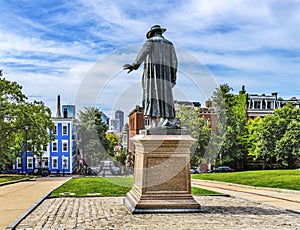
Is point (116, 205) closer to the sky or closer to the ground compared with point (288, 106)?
closer to the ground

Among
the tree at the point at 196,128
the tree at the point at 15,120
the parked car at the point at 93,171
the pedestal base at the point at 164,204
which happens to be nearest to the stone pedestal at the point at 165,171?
the pedestal base at the point at 164,204

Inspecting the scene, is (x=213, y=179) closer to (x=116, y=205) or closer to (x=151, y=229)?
(x=116, y=205)

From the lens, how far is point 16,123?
108ft

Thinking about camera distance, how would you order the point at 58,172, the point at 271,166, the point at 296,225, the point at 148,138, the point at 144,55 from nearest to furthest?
the point at 296,225 → the point at 148,138 → the point at 144,55 → the point at 271,166 → the point at 58,172

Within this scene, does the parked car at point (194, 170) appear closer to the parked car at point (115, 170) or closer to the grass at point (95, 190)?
the parked car at point (115, 170)

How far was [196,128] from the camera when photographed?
40.3m

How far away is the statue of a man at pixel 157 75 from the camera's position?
10.9m

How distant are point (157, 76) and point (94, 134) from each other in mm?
38402

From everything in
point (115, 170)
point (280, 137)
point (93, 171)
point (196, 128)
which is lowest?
point (93, 171)

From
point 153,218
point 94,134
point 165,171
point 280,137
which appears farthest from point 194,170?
point 153,218

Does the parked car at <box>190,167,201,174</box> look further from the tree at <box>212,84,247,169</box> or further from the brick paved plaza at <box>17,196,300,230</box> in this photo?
the brick paved plaza at <box>17,196,300,230</box>

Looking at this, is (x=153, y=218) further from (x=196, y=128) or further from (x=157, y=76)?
(x=196, y=128)

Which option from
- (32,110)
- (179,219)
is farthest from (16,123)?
(179,219)

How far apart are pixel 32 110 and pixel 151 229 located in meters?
28.7
